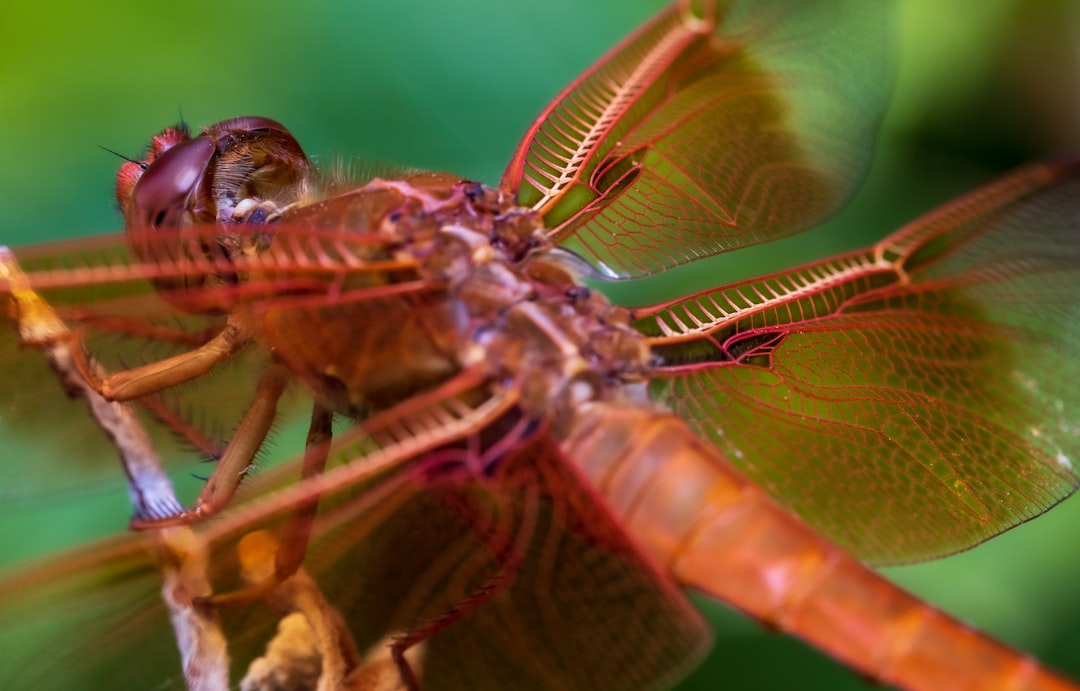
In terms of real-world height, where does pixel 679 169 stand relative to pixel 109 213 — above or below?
below

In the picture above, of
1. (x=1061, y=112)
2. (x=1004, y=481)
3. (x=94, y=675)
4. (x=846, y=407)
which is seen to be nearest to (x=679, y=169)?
(x=846, y=407)

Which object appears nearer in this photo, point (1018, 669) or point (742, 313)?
point (1018, 669)

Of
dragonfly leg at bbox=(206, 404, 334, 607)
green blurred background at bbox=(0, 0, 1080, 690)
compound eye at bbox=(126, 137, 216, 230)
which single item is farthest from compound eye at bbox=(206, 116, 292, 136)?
dragonfly leg at bbox=(206, 404, 334, 607)

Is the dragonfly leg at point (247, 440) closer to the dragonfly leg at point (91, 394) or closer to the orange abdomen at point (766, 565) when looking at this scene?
the dragonfly leg at point (91, 394)

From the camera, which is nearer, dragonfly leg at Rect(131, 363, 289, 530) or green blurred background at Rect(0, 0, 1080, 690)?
dragonfly leg at Rect(131, 363, 289, 530)

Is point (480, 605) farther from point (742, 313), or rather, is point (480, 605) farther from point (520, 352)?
point (742, 313)

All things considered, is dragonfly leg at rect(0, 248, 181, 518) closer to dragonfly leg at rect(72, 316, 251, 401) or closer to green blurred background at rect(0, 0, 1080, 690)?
dragonfly leg at rect(72, 316, 251, 401)

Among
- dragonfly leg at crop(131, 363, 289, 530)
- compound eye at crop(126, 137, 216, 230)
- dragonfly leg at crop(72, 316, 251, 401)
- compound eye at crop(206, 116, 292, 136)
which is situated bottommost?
dragonfly leg at crop(131, 363, 289, 530)
